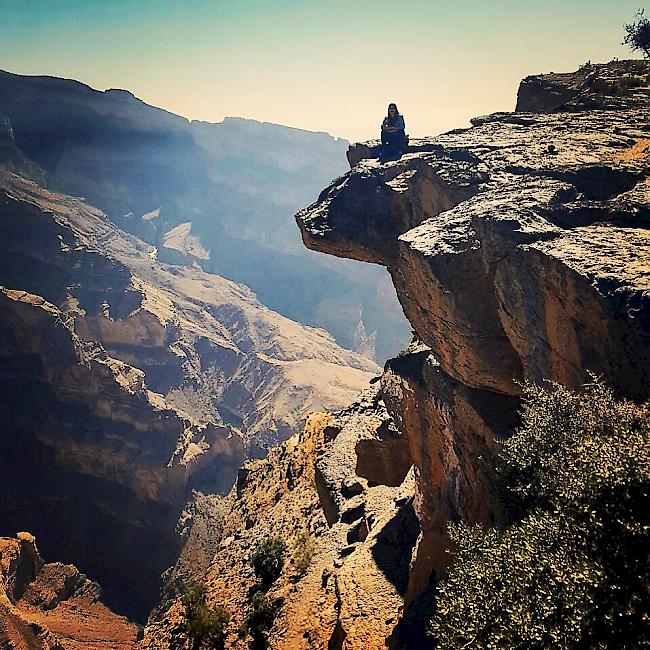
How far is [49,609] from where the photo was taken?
42.5 meters

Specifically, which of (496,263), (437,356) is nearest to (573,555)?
(496,263)

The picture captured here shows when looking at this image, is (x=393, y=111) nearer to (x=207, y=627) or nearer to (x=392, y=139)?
(x=392, y=139)

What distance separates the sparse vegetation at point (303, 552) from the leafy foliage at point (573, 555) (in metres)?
15.5

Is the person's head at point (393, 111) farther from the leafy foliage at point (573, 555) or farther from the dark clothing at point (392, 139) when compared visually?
the leafy foliage at point (573, 555)

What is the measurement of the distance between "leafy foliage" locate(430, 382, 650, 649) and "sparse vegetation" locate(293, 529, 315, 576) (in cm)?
1553

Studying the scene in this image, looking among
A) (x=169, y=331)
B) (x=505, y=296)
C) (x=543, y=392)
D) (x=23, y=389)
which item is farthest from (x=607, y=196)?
(x=169, y=331)

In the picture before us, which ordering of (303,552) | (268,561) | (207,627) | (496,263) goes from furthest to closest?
1. (268,561)
2. (303,552)
3. (207,627)
4. (496,263)

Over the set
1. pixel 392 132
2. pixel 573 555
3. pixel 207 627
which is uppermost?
pixel 392 132

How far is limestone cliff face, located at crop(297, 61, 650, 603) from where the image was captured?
41.3 feet

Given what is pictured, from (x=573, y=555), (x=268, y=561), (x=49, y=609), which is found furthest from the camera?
(x=49, y=609)

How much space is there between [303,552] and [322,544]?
137cm

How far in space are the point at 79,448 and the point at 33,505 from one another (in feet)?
26.1

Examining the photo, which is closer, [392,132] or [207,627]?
[207,627]

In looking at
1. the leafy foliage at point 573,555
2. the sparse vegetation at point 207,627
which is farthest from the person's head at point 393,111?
the sparse vegetation at point 207,627
